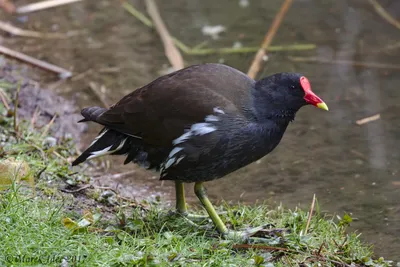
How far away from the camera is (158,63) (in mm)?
7605

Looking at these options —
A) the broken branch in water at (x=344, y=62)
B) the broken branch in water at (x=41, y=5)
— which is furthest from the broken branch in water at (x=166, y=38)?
the broken branch in water at (x=344, y=62)

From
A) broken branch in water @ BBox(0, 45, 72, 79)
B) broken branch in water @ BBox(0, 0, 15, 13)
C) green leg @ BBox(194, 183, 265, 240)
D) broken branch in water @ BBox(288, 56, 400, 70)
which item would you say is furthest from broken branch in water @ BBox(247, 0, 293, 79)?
broken branch in water @ BBox(0, 0, 15, 13)

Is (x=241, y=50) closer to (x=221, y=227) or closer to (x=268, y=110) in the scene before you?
(x=268, y=110)

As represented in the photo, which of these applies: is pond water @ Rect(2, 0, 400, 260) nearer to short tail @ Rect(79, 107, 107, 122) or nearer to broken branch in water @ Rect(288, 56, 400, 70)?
broken branch in water @ Rect(288, 56, 400, 70)

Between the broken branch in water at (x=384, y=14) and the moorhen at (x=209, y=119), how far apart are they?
164 inches

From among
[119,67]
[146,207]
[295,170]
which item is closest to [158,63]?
[119,67]

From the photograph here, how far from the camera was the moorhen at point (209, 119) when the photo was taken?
419 cm

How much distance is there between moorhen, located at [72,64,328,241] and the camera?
4191mm

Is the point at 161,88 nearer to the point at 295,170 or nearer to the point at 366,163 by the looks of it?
the point at 295,170

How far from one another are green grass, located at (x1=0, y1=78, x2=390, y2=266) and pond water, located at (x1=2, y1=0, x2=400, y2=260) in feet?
1.39

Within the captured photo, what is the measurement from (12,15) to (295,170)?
186 inches

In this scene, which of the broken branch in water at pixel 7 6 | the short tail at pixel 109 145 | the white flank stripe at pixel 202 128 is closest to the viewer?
the white flank stripe at pixel 202 128

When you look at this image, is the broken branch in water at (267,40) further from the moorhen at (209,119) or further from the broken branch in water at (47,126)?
the moorhen at (209,119)

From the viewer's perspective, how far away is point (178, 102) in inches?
169
